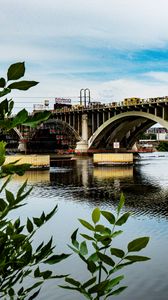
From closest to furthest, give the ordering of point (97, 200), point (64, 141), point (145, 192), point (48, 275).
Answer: point (48, 275), point (97, 200), point (145, 192), point (64, 141)

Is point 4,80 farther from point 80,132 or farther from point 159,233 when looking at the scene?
point 80,132

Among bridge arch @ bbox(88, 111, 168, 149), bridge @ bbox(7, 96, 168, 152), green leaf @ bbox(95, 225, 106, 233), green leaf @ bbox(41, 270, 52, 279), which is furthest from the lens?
bridge arch @ bbox(88, 111, 168, 149)

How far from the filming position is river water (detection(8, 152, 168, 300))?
15680mm

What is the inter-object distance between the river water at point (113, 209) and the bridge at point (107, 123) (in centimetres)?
3807

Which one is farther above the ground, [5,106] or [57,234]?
[5,106]

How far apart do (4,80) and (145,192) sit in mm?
42051

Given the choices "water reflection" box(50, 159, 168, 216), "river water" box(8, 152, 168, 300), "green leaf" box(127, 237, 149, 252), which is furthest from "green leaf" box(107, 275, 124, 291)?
"water reflection" box(50, 159, 168, 216)

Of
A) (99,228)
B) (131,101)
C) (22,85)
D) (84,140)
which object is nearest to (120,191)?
(99,228)

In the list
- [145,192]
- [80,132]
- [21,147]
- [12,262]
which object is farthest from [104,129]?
[12,262]

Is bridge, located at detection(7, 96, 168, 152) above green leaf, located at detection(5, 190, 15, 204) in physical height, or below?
above

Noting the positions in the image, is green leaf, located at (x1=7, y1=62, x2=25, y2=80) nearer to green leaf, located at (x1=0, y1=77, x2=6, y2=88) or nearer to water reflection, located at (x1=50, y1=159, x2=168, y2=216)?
green leaf, located at (x1=0, y1=77, x2=6, y2=88)

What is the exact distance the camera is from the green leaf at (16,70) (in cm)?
283

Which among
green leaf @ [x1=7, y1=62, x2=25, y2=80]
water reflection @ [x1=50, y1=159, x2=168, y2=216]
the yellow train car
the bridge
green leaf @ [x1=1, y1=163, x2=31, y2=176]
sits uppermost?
the yellow train car

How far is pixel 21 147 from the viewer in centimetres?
13888
